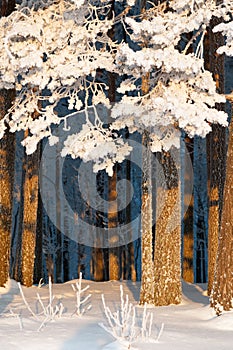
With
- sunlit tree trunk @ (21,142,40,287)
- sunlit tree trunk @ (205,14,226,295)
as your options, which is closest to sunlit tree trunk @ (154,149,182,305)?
sunlit tree trunk @ (205,14,226,295)

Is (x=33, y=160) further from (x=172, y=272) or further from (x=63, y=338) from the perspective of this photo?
(x=63, y=338)

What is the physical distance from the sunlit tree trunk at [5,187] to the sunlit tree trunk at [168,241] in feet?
14.1

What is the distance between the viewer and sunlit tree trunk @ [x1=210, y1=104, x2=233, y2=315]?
8.77m

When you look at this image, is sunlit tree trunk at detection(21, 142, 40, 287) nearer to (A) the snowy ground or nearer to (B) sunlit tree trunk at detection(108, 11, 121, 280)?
(A) the snowy ground

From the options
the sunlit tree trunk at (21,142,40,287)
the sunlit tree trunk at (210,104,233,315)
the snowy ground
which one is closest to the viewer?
the snowy ground

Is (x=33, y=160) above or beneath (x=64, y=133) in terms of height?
beneath

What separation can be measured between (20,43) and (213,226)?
6.21 metres

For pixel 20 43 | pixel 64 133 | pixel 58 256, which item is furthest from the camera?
pixel 58 256

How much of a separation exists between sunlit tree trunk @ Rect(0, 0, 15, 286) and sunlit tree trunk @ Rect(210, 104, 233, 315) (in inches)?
245

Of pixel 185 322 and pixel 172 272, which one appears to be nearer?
pixel 185 322

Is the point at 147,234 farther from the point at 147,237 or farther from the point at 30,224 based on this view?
the point at 30,224

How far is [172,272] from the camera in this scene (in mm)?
10969

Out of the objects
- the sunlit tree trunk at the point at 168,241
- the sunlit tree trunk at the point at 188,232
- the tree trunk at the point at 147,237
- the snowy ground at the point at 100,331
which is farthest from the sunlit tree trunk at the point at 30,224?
the sunlit tree trunk at the point at 188,232

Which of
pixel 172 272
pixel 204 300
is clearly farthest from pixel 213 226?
pixel 172 272
